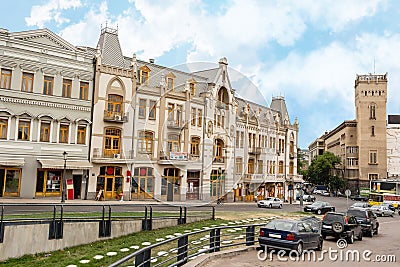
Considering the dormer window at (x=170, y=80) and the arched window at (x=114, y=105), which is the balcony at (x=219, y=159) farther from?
the dormer window at (x=170, y=80)

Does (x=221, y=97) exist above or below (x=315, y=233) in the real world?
above

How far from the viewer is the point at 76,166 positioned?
37375mm

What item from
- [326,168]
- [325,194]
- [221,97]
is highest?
[221,97]

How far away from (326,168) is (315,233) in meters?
89.6

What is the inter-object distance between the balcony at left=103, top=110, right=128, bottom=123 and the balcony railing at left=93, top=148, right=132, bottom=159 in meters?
3.06

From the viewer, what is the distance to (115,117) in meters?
40.2

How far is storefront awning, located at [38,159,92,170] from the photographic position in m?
35.6

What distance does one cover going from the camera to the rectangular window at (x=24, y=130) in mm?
35156

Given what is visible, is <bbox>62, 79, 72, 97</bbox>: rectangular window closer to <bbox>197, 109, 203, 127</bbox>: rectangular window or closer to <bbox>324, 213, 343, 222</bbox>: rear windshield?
<bbox>197, 109, 203, 127</bbox>: rectangular window

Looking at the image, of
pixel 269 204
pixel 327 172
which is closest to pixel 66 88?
pixel 269 204

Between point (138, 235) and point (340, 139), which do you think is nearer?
point (138, 235)

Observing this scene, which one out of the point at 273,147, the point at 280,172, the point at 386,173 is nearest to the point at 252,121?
the point at 273,147

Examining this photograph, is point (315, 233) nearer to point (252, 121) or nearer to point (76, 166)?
point (76, 166)

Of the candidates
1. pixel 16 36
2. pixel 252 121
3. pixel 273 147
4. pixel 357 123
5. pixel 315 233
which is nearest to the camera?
pixel 315 233
